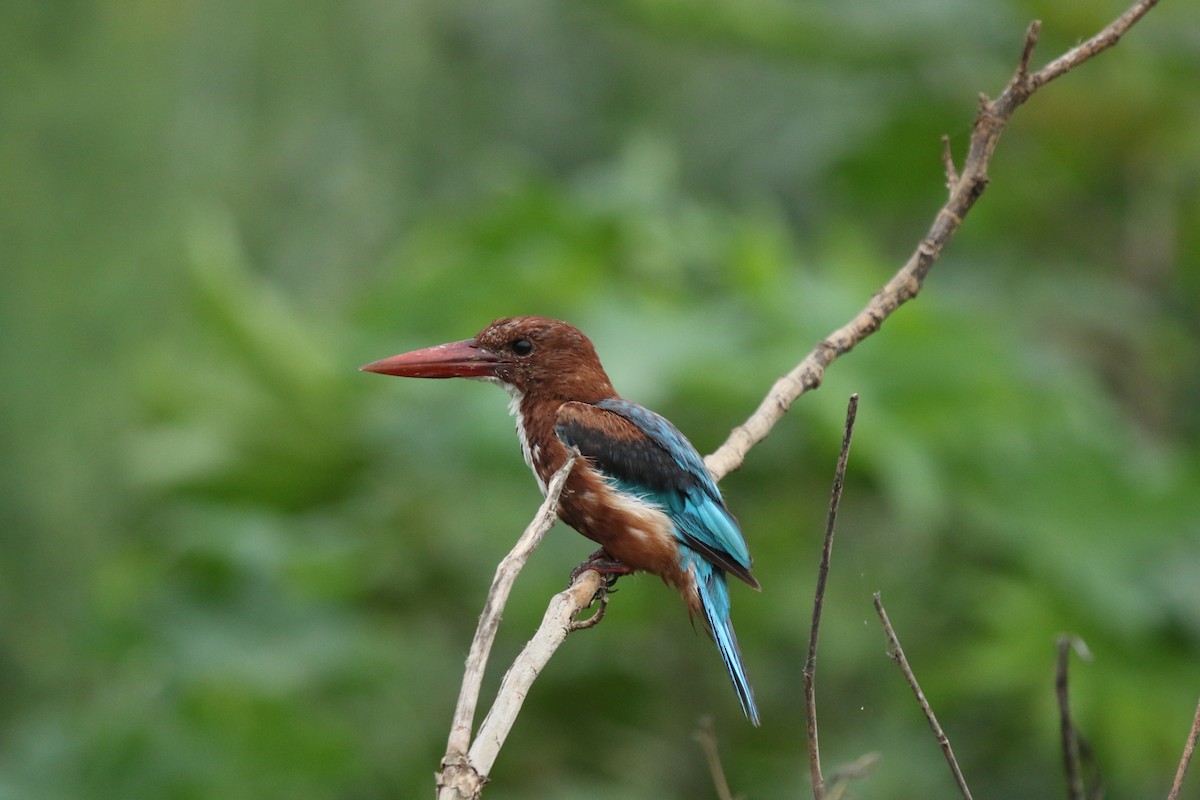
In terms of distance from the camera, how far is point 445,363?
229 cm

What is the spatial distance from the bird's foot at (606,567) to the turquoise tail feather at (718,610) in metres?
0.12

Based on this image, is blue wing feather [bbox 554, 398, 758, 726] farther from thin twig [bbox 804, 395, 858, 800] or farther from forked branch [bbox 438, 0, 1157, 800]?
thin twig [bbox 804, 395, 858, 800]

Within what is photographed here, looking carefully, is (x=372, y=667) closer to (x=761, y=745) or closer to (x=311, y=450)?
(x=311, y=450)

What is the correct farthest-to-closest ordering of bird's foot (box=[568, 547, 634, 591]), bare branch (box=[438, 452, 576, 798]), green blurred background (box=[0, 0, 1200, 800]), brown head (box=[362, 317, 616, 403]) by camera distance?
green blurred background (box=[0, 0, 1200, 800])
brown head (box=[362, 317, 616, 403])
bird's foot (box=[568, 547, 634, 591])
bare branch (box=[438, 452, 576, 798])

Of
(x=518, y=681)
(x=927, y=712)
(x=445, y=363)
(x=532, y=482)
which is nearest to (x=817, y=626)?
Result: (x=927, y=712)

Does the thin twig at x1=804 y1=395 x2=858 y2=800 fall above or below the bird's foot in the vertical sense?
below

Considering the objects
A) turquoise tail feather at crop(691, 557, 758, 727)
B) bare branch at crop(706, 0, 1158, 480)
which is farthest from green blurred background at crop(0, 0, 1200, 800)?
bare branch at crop(706, 0, 1158, 480)

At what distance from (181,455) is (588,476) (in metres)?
1.73

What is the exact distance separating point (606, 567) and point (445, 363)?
0.44 m

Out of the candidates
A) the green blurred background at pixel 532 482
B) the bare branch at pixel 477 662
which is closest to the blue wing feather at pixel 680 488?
the green blurred background at pixel 532 482

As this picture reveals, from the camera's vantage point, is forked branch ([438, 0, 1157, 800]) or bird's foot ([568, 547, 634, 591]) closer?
forked branch ([438, 0, 1157, 800])

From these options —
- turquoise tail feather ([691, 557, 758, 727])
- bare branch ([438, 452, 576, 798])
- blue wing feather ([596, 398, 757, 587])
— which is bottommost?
bare branch ([438, 452, 576, 798])

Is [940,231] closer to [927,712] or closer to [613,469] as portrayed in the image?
[613,469]

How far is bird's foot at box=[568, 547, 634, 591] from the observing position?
218 centimetres
